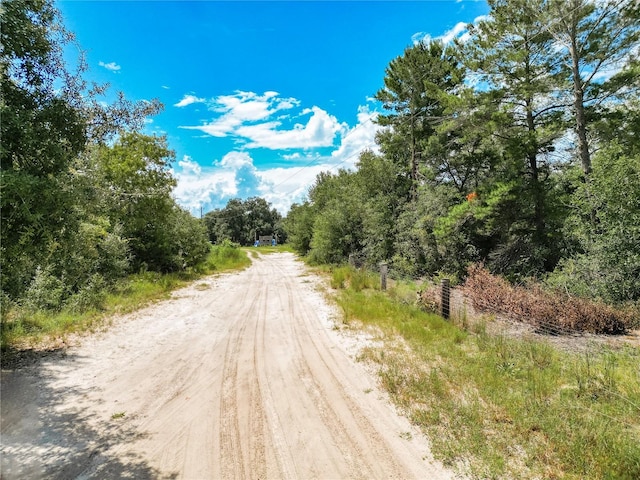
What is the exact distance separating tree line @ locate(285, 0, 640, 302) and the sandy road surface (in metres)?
7.69

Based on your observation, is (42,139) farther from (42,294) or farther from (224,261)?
(224,261)

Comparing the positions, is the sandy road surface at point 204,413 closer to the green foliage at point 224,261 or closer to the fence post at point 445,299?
the fence post at point 445,299

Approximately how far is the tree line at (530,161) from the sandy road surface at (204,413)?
7.69 meters

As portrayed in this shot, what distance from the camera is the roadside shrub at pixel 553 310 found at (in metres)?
7.29

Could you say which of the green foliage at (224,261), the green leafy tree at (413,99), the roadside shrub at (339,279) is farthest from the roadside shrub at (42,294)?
the green leafy tree at (413,99)

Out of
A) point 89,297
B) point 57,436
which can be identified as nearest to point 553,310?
point 57,436

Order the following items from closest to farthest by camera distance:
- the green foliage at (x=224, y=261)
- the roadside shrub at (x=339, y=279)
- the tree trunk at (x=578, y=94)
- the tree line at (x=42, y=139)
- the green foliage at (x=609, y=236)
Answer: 1. the tree line at (x=42, y=139)
2. the green foliage at (x=609, y=236)
3. the tree trunk at (x=578, y=94)
4. the roadside shrub at (x=339, y=279)
5. the green foliage at (x=224, y=261)

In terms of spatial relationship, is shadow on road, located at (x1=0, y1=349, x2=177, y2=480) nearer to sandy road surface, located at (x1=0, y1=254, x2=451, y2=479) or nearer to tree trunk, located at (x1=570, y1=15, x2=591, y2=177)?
sandy road surface, located at (x1=0, y1=254, x2=451, y2=479)

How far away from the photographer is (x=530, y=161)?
13.3m

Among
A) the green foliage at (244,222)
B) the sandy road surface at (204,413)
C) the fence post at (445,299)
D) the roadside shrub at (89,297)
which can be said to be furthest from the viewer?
the green foliage at (244,222)

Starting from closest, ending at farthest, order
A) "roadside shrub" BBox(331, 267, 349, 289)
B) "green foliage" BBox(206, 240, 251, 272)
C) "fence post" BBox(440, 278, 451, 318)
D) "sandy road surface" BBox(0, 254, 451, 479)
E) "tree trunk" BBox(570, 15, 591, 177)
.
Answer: "sandy road surface" BBox(0, 254, 451, 479)
"fence post" BBox(440, 278, 451, 318)
"tree trunk" BBox(570, 15, 591, 177)
"roadside shrub" BBox(331, 267, 349, 289)
"green foliage" BBox(206, 240, 251, 272)

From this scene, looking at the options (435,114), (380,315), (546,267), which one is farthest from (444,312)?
(435,114)

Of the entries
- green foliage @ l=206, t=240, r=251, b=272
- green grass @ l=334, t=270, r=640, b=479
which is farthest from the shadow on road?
green foliage @ l=206, t=240, r=251, b=272

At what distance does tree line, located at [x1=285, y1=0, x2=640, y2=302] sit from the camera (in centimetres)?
892
